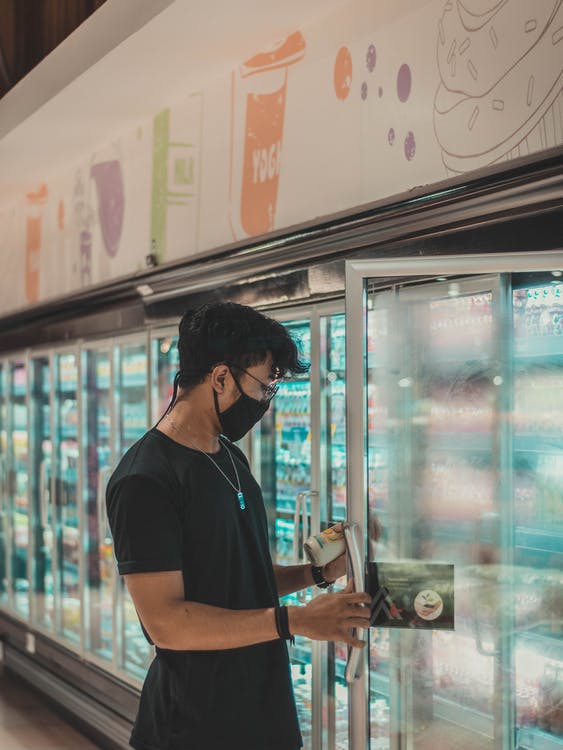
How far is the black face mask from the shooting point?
2.25 m

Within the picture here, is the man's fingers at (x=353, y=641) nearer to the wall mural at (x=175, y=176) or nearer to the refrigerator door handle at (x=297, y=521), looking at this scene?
the refrigerator door handle at (x=297, y=521)

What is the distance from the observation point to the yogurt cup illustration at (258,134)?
3.49 m

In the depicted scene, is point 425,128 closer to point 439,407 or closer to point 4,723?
point 439,407

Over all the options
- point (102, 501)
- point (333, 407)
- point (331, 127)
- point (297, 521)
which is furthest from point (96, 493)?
point (331, 127)

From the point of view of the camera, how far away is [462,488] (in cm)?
258

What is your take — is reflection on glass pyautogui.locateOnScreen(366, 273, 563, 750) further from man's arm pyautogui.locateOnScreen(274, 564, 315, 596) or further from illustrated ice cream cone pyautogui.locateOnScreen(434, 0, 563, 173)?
illustrated ice cream cone pyautogui.locateOnScreen(434, 0, 563, 173)

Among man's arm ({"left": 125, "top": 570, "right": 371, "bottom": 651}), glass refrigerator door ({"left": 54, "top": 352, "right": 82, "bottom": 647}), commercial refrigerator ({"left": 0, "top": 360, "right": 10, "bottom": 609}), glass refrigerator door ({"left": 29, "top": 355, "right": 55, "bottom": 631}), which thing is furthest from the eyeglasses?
commercial refrigerator ({"left": 0, "top": 360, "right": 10, "bottom": 609})

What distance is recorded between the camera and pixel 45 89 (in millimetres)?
4172

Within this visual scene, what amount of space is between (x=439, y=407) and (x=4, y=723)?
12.0 feet

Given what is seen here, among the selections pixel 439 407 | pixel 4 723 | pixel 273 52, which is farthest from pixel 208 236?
pixel 4 723

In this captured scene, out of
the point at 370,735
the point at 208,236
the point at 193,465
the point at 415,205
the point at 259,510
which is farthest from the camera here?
the point at 208,236

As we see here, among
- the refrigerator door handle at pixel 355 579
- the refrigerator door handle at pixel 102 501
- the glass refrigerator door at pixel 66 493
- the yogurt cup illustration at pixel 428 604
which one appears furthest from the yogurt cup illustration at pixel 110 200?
the yogurt cup illustration at pixel 428 604

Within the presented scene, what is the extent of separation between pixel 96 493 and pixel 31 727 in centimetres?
131

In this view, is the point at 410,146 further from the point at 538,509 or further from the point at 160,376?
the point at 160,376
